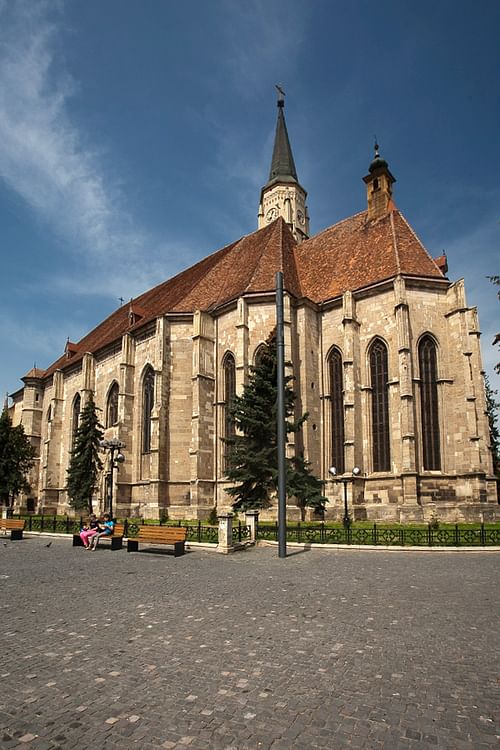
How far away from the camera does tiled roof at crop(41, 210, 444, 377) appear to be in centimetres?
3078

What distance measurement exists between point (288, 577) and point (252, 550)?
5.23 metres

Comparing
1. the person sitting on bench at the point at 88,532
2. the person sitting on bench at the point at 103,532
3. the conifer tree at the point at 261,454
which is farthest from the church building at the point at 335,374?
the person sitting on bench at the point at 88,532

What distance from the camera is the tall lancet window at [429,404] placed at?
27.2 m

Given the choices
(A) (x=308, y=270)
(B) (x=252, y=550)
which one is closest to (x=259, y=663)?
(B) (x=252, y=550)

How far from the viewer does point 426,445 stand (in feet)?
89.5

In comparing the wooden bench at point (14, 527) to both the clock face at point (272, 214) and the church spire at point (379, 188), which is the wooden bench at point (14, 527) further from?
the clock face at point (272, 214)

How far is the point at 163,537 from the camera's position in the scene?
1560 centimetres

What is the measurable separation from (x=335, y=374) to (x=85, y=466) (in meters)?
17.4

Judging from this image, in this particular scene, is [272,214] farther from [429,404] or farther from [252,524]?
[252,524]

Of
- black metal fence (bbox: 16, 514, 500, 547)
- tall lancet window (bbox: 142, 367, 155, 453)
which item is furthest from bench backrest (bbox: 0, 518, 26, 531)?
tall lancet window (bbox: 142, 367, 155, 453)

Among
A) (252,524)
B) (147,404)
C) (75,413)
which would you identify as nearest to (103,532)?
(252,524)

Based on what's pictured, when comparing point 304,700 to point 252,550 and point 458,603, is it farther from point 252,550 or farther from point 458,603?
point 252,550

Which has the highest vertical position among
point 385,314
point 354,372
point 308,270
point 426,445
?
point 308,270

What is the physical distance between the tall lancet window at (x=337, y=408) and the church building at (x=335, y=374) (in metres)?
0.07
